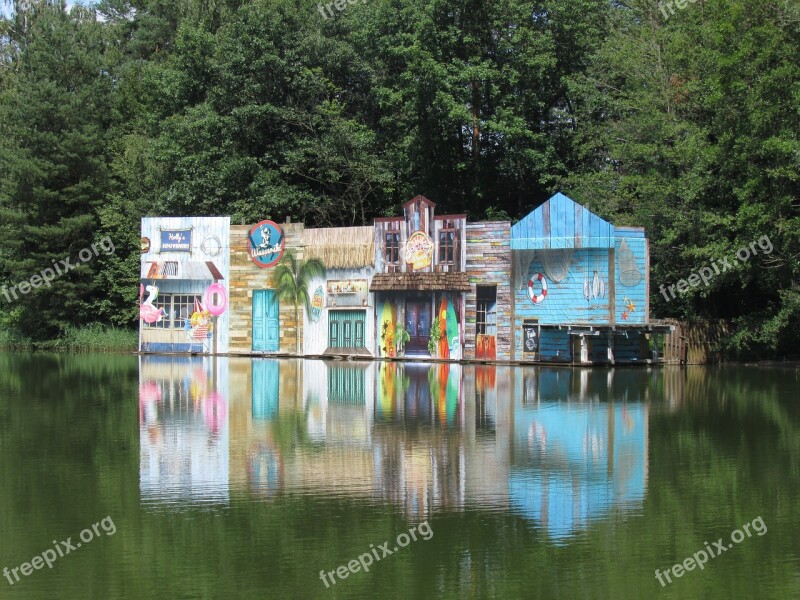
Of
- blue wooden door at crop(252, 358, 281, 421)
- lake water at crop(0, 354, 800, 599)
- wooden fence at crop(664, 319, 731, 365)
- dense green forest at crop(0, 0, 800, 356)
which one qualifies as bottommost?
lake water at crop(0, 354, 800, 599)

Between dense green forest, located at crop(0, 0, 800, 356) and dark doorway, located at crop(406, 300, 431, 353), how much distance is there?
7.51 meters

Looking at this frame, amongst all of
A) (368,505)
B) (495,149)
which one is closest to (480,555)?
(368,505)

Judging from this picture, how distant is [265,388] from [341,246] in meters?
13.5

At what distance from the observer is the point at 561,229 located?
37.3 m

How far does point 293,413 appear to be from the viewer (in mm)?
23531

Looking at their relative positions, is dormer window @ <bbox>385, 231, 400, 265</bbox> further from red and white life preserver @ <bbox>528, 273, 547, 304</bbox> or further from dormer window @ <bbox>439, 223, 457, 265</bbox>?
red and white life preserver @ <bbox>528, 273, 547, 304</bbox>

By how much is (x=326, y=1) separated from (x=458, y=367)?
2366 centimetres

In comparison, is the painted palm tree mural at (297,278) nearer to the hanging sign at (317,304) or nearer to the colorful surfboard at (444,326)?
the hanging sign at (317,304)

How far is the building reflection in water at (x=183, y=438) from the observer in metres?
15.4

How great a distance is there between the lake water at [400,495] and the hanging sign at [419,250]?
1362cm

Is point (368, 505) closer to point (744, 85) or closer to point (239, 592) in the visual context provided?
point (239, 592)

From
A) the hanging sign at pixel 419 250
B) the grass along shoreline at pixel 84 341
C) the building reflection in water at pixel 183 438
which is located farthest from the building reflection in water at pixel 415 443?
the grass along shoreline at pixel 84 341

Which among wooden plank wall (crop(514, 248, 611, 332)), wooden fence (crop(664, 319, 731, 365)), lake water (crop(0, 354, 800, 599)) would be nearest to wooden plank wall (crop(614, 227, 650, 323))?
wooden plank wall (crop(514, 248, 611, 332))

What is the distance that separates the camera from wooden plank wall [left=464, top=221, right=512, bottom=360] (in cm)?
3903
